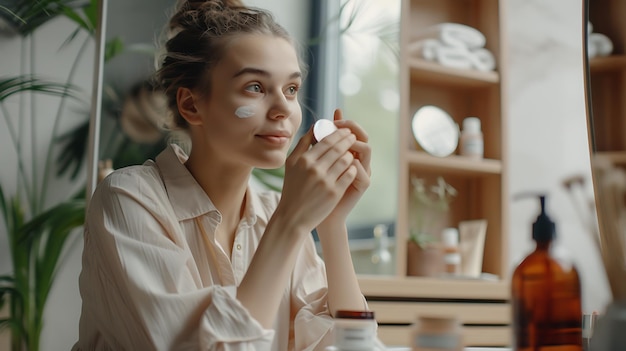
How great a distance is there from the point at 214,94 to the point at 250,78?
78 millimetres

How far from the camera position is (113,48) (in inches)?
75.6

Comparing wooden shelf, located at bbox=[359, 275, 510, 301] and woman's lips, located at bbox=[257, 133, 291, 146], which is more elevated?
woman's lips, located at bbox=[257, 133, 291, 146]

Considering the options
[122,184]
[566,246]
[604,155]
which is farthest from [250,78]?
[566,246]

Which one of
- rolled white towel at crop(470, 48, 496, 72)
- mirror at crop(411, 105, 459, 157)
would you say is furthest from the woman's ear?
rolled white towel at crop(470, 48, 496, 72)

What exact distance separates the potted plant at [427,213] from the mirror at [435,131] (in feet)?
0.42

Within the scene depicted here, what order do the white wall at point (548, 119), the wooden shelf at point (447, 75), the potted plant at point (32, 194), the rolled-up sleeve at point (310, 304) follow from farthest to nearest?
1. the white wall at point (548, 119)
2. the wooden shelf at point (447, 75)
3. the potted plant at point (32, 194)
4. the rolled-up sleeve at point (310, 304)

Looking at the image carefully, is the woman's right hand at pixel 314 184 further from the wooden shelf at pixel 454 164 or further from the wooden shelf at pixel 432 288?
the wooden shelf at pixel 454 164

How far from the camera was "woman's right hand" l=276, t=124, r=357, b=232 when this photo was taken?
0.81m

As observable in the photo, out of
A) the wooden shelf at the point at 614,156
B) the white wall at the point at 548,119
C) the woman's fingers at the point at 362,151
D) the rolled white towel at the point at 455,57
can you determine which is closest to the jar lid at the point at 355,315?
the wooden shelf at the point at 614,156

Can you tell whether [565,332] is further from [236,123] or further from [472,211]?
[472,211]

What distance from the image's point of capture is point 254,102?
37.6 inches

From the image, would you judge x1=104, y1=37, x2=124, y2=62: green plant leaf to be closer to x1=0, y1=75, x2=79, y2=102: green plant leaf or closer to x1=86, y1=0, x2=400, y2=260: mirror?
x1=0, y1=75, x2=79, y2=102: green plant leaf

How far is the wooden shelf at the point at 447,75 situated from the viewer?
2298 millimetres

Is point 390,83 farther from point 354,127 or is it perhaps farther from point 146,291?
point 146,291
